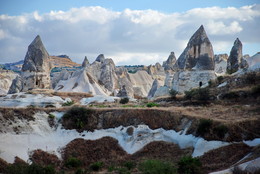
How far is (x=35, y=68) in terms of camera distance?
3114cm

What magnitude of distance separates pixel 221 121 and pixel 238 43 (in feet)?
83.7

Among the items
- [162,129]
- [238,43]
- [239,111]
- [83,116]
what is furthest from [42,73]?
[238,43]

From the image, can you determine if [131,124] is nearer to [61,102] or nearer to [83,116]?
[83,116]

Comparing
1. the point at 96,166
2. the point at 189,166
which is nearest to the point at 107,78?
the point at 96,166

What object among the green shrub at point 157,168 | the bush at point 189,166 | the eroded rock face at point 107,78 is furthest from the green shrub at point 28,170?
the eroded rock face at point 107,78

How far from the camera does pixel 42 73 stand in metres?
31.5

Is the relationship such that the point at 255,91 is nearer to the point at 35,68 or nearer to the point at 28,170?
the point at 28,170

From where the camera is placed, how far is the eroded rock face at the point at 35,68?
31.0 m

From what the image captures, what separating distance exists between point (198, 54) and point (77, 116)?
57.5 ft

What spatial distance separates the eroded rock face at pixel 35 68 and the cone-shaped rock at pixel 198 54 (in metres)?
14.2

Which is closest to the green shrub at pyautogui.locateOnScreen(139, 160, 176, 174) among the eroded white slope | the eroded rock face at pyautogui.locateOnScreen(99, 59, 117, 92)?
the eroded white slope

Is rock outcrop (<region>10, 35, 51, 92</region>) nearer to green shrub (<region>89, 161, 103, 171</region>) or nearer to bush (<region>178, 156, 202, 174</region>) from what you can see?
green shrub (<region>89, 161, 103, 171</region>)

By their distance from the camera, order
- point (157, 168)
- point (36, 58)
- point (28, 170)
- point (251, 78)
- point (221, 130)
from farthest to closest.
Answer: point (36, 58) → point (251, 78) → point (221, 130) → point (28, 170) → point (157, 168)

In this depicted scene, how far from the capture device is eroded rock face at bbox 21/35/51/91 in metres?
31.0
